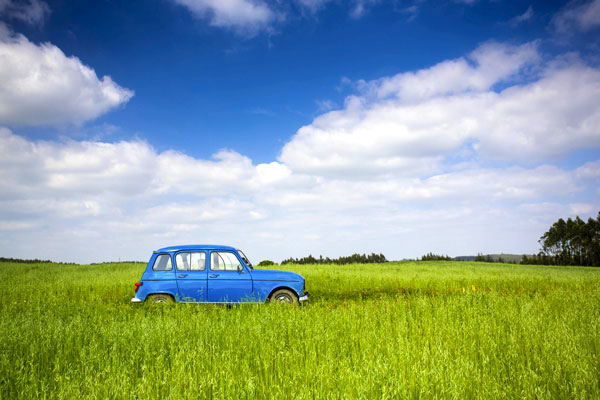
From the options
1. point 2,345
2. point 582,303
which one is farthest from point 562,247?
point 2,345

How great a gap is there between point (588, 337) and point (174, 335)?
7.18 metres

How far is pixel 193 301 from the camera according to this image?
8.82 meters

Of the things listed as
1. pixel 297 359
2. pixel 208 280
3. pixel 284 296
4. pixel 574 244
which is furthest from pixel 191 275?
pixel 574 244

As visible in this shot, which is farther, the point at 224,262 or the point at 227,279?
the point at 224,262

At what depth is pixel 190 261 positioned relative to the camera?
30.9 feet

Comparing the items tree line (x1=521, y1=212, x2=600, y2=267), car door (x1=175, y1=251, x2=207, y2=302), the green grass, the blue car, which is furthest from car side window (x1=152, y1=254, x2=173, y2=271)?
tree line (x1=521, y1=212, x2=600, y2=267)

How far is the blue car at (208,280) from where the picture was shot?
916 centimetres

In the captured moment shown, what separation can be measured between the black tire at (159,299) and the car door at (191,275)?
0.34 meters

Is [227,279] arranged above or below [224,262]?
below

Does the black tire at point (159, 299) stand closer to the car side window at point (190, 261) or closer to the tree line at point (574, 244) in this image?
the car side window at point (190, 261)

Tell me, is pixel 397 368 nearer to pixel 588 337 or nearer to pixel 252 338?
pixel 252 338

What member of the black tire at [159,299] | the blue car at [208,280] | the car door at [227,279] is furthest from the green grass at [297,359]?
the car door at [227,279]

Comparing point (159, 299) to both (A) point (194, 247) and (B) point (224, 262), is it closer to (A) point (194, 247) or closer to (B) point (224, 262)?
(A) point (194, 247)

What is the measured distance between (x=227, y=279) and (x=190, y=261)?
126cm
